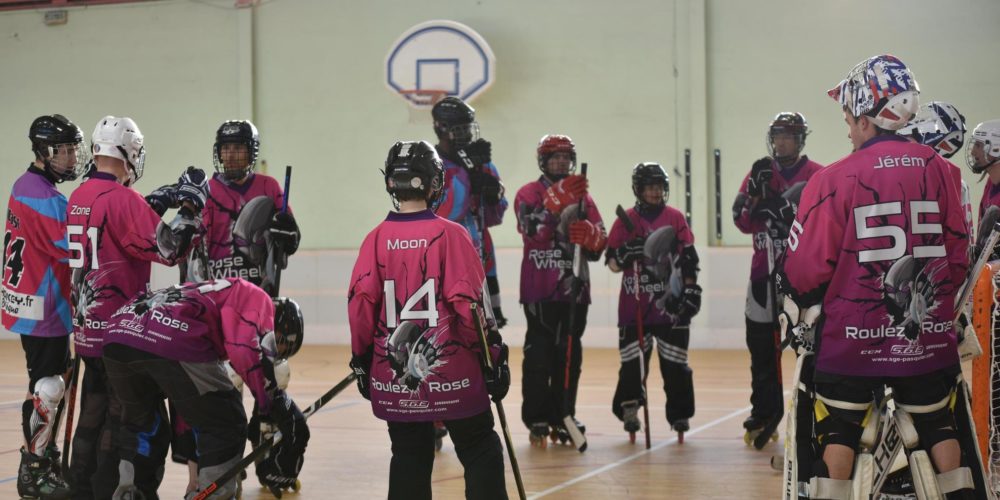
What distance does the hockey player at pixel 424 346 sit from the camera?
12.5ft

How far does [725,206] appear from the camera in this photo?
11797 millimetres

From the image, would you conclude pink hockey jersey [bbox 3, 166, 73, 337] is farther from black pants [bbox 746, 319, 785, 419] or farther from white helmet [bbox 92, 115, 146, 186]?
black pants [bbox 746, 319, 785, 419]

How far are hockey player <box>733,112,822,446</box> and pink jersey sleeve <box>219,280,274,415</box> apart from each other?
3.11 m

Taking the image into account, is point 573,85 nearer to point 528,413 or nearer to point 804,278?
point 528,413

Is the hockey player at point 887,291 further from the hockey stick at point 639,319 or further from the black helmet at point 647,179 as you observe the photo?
the black helmet at point 647,179

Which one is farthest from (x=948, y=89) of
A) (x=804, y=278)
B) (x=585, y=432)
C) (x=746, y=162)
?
(x=804, y=278)

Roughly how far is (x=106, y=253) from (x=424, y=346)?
1.71 meters

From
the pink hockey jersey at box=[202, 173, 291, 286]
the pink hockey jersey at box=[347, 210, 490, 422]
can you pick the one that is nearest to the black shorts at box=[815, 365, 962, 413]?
the pink hockey jersey at box=[347, 210, 490, 422]

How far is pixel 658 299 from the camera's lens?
6.59 meters

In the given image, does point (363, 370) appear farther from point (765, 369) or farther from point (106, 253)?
point (765, 369)

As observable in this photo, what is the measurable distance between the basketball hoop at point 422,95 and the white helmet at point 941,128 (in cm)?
741

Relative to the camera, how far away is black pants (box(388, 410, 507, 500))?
12.6ft

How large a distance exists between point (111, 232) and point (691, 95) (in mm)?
8162

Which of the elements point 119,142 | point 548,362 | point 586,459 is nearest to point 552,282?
point 548,362
